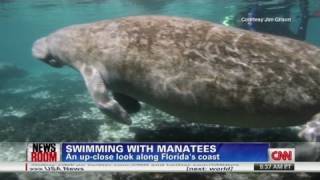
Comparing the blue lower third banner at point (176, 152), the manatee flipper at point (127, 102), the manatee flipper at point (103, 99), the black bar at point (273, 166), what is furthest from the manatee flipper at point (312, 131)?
the manatee flipper at point (127, 102)

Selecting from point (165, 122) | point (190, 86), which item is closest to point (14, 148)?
point (165, 122)

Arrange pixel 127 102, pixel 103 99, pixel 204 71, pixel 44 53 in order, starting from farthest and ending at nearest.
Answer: pixel 44 53
pixel 127 102
pixel 103 99
pixel 204 71

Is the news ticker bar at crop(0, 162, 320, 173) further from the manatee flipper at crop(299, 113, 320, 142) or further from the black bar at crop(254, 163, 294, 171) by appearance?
the manatee flipper at crop(299, 113, 320, 142)

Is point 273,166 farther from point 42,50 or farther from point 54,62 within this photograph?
point 42,50

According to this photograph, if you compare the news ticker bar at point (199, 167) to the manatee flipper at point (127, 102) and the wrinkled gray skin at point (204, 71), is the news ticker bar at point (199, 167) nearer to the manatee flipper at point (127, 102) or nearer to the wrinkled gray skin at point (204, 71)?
the wrinkled gray skin at point (204, 71)

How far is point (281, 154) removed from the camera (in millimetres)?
4285

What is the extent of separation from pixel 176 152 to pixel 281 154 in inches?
46.0

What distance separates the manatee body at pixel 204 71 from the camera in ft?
15.4

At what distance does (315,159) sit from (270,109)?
30.3 inches

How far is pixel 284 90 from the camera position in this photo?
4.64 metres

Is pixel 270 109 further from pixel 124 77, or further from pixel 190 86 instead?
pixel 124 77

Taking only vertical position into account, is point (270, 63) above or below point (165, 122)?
above

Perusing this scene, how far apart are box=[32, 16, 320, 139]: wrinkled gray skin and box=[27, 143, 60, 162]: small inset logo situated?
4.22 feet

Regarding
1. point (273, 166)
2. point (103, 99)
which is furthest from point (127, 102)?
point (273, 166)
